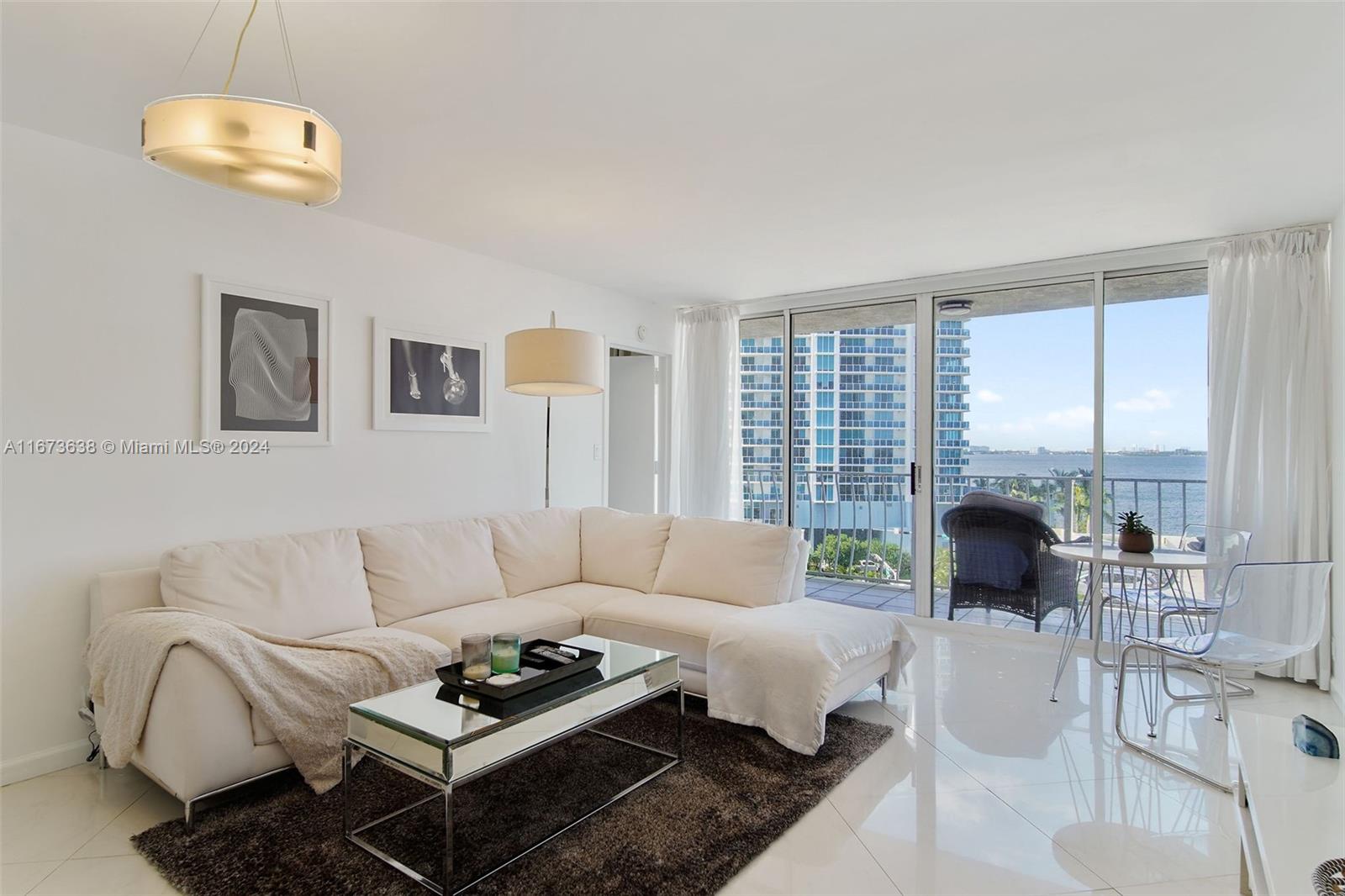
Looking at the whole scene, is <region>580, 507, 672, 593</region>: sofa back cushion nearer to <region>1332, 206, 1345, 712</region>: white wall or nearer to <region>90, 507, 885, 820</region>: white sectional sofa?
<region>90, 507, 885, 820</region>: white sectional sofa

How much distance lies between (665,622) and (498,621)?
Result: 0.76m

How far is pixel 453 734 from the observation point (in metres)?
1.91

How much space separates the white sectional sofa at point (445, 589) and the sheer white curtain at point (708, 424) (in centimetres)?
149

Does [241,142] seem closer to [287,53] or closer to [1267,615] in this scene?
[287,53]

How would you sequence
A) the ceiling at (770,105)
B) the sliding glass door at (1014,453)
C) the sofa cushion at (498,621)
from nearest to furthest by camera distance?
the ceiling at (770,105)
the sofa cushion at (498,621)
the sliding glass door at (1014,453)

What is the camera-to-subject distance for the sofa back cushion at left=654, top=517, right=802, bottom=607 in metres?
3.53

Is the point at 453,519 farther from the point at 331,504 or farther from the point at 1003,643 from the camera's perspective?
the point at 1003,643

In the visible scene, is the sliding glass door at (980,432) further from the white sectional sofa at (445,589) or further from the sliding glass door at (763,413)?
the white sectional sofa at (445,589)

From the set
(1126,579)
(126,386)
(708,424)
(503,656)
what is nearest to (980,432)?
(1126,579)

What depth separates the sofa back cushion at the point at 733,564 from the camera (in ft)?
11.6

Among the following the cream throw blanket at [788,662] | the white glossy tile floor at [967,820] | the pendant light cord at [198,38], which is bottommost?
the white glossy tile floor at [967,820]

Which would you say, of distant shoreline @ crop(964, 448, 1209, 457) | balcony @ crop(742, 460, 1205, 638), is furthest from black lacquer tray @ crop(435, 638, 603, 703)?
distant shoreline @ crop(964, 448, 1209, 457)

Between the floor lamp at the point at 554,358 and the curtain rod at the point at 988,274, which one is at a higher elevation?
the curtain rod at the point at 988,274

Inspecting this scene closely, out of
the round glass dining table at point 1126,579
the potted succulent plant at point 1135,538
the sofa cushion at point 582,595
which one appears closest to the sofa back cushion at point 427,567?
the sofa cushion at point 582,595
